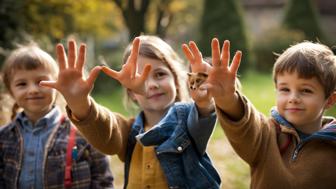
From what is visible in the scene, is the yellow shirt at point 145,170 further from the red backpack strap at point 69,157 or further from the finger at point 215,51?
the finger at point 215,51

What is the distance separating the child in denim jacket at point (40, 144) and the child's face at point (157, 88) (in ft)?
2.05

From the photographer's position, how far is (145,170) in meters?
2.79

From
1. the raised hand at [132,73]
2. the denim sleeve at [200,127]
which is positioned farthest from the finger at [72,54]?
the denim sleeve at [200,127]

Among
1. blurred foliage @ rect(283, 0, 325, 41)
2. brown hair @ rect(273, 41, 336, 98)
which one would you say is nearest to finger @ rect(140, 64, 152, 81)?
brown hair @ rect(273, 41, 336, 98)

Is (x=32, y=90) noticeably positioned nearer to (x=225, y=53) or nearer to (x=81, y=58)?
(x=81, y=58)

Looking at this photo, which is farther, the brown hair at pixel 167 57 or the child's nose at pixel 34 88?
the child's nose at pixel 34 88

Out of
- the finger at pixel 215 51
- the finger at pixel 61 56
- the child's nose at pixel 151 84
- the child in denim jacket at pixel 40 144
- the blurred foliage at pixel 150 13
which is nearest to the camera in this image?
the finger at pixel 215 51

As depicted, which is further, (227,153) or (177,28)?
(177,28)

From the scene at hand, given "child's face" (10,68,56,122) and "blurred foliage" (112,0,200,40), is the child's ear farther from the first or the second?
"blurred foliage" (112,0,200,40)

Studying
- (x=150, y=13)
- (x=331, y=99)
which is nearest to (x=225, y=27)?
(x=150, y=13)

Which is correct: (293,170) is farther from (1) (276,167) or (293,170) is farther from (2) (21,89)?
(2) (21,89)

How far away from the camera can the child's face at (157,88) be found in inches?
115

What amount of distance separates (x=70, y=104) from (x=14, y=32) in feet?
15.5

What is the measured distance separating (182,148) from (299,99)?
70 cm
